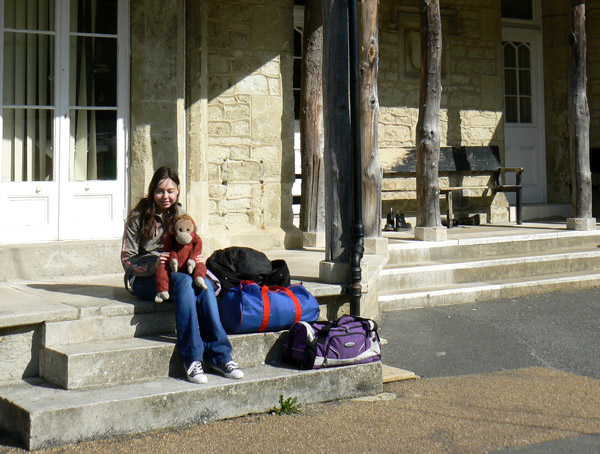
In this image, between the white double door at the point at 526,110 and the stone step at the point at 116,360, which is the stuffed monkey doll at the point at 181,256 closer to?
the stone step at the point at 116,360

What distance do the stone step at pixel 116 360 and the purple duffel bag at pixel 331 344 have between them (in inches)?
11.2

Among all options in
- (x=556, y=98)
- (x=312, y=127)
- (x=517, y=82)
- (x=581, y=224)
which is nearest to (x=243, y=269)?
→ (x=312, y=127)

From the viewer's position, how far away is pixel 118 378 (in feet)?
14.2

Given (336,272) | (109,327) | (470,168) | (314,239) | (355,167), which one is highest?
(470,168)

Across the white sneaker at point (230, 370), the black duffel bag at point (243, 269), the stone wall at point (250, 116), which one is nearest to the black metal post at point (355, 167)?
the black duffel bag at point (243, 269)

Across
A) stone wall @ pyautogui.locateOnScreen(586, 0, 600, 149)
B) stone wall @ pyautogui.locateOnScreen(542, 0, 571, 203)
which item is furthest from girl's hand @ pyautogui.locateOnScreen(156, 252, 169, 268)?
stone wall @ pyautogui.locateOnScreen(586, 0, 600, 149)

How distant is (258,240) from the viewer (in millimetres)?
8422

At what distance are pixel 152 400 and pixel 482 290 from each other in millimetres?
4461

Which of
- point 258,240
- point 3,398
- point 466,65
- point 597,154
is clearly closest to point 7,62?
point 258,240

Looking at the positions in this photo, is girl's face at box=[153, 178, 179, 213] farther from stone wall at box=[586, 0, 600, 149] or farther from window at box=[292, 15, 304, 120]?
stone wall at box=[586, 0, 600, 149]

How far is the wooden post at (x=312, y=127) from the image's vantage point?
8.49 meters

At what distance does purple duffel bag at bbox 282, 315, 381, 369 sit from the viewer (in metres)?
4.67

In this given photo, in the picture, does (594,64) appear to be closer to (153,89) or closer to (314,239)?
(314,239)

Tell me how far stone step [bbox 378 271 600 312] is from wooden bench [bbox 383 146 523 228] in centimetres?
216
